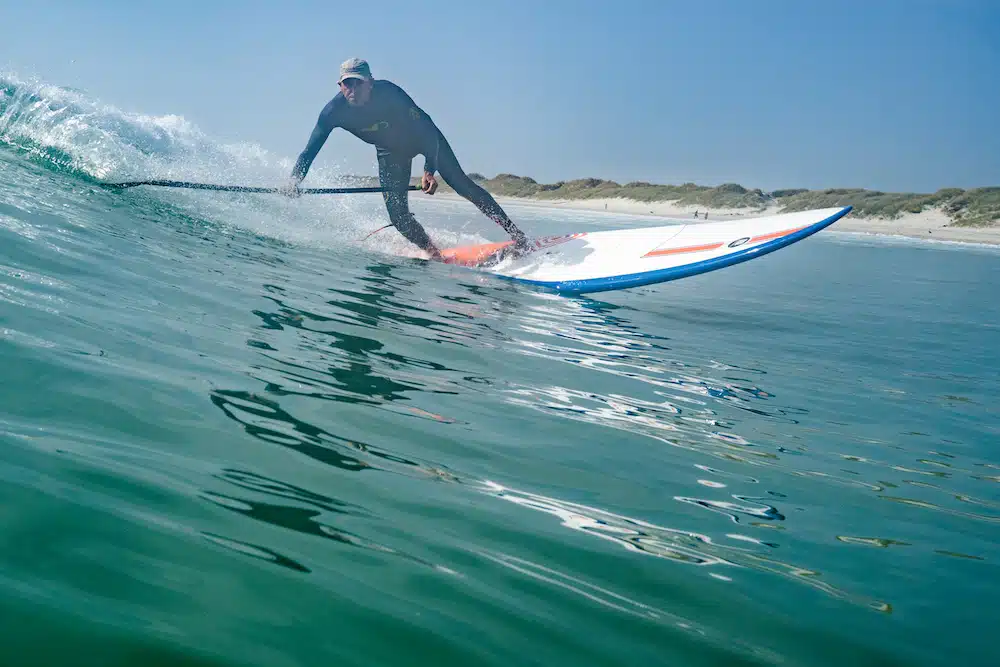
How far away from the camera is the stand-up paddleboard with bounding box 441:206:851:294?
7047 millimetres

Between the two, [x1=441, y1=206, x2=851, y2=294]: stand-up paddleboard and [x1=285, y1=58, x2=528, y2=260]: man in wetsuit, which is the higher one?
[x1=285, y1=58, x2=528, y2=260]: man in wetsuit

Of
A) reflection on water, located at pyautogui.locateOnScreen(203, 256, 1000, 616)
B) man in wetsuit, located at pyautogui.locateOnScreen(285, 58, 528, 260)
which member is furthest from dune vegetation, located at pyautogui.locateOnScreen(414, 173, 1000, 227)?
reflection on water, located at pyautogui.locateOnScreen(203, 256, 1000, 616)

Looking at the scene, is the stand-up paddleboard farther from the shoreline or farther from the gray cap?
the shoreline

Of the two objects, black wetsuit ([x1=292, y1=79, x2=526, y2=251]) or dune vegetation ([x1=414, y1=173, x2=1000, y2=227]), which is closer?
black wetsuit ([x1=292, y1=79, x2=526, y2=251])

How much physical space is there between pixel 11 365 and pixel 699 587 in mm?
2373

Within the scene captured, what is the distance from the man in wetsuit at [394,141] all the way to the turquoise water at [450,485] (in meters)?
3.32

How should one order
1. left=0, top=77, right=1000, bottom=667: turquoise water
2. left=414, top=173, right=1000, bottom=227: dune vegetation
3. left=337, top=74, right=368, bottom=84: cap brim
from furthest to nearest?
left=414, top=173, right=1000, bottom=227: dune vegetation, left=337, top=74, right=368, bottom=84: cap brim, left=0, top=77, right=1000, bottom=667: turquoise water

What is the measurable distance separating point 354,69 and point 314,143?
0.96m

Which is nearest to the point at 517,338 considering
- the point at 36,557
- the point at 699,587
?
the point at 699,587

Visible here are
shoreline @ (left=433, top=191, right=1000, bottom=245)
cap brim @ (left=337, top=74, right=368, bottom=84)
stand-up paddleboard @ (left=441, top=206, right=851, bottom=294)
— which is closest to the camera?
stand-up paddleboard @ (left=441, top=206, right=851, bottom=294)

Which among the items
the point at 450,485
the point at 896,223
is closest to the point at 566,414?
the point at 450,485

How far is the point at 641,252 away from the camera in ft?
26.0

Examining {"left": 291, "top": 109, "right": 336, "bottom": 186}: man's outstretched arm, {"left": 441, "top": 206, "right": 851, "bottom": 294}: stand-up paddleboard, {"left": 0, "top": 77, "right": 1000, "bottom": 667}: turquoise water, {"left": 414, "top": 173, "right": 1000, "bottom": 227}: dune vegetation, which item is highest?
{"left": 414, "top": 173, "right": 1000, "bottom": 227}: dune vegetation

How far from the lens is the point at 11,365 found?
2479 millimetres
